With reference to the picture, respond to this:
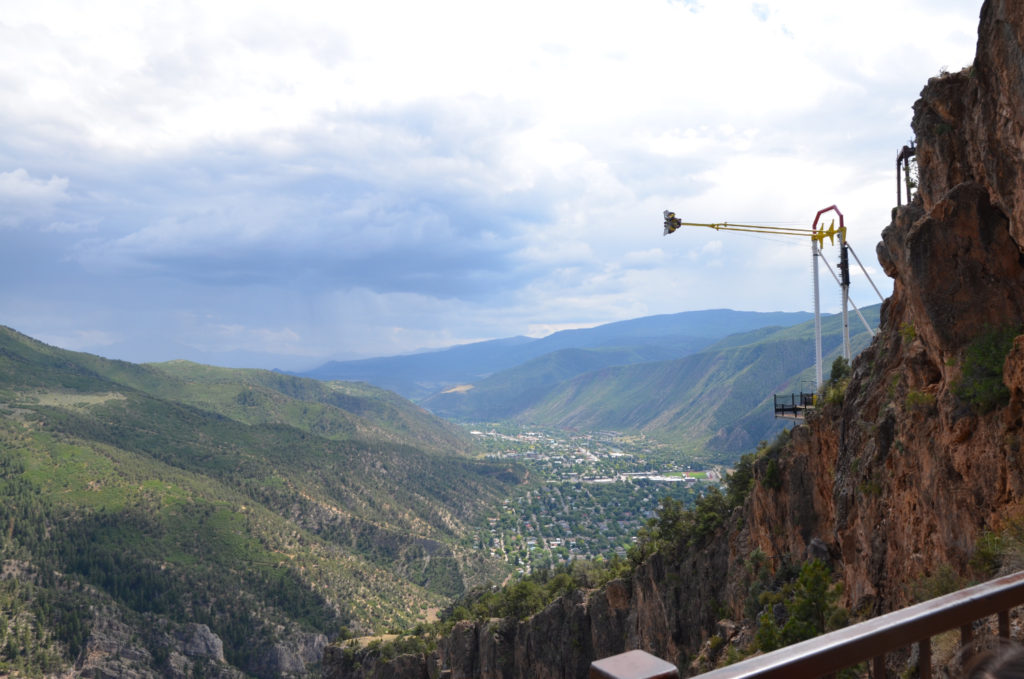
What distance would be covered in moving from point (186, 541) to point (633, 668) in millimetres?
138994

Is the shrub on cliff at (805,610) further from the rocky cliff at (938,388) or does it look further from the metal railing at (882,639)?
the metal railing at (882,639)

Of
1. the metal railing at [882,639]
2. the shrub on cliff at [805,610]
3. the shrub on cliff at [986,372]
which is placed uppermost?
the shrub on cliff at [986,372]

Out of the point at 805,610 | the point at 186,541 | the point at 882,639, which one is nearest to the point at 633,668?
the point at 882,639

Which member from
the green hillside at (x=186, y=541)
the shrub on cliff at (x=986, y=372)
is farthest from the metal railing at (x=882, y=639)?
the green hillside at (x=186, y=541)

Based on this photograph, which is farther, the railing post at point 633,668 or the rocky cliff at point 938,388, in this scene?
the rocky cliff at point 938,388

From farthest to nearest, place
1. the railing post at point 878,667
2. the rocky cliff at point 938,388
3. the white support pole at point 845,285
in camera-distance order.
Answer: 1. the white support pole at point 845,285
2. the rocky cliff at point 938,388
3. the railing post at point 878,667

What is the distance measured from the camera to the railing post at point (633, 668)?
2453 millimetres

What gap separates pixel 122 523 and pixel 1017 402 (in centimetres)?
14167

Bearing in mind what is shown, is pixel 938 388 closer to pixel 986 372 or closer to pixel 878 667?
pixel 986 372

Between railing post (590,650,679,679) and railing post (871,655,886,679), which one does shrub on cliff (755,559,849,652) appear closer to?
railing post (871,655,886,679)

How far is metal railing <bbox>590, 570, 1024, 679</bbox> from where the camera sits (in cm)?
259

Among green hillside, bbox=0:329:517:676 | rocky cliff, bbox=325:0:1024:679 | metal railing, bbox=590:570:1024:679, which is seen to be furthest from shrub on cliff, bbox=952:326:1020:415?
green hillside, bbox=0:329:517:676

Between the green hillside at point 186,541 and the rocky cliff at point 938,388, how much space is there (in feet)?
269

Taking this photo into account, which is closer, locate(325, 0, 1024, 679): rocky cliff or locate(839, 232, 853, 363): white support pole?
locate(325, 0, 1024, 679): rocky cliff
